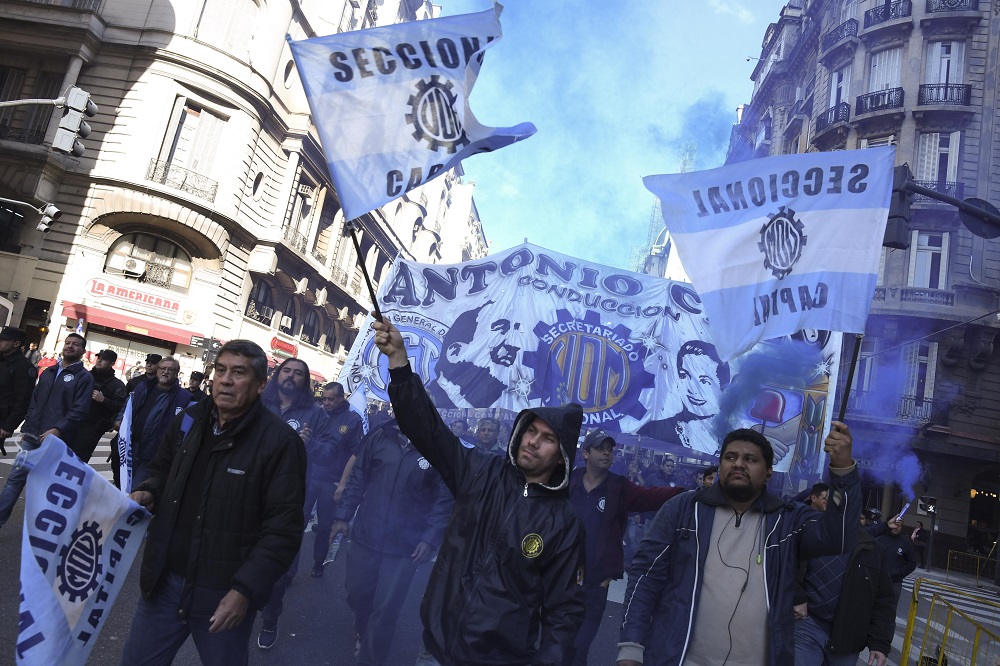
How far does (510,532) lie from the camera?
2.86 m

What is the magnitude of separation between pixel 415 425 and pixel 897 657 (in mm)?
7865

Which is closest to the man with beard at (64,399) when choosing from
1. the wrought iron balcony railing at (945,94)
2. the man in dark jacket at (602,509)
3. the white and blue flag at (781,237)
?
the man in dark jacket at (602,509)

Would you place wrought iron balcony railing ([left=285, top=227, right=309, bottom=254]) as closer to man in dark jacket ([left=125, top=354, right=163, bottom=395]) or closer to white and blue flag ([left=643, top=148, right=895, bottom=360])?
man in dark jacket ([left=125, top=354, right=163, bottom=395])

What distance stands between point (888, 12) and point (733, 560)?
98.4ft

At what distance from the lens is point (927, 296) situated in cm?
2441

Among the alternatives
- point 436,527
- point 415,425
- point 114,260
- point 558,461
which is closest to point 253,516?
point 415,425

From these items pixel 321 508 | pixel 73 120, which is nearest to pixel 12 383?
pixel 321 508

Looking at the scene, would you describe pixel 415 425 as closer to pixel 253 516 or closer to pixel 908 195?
pixel 253 516

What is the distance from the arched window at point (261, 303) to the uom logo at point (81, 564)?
26085 mm

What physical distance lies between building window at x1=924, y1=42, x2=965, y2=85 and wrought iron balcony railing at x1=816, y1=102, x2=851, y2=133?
2.71m

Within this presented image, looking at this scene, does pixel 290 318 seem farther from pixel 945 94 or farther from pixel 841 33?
pixel 945 94

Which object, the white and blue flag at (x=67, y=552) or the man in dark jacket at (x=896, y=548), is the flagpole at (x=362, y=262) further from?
the man in dark jacket at (x=896, y=548)

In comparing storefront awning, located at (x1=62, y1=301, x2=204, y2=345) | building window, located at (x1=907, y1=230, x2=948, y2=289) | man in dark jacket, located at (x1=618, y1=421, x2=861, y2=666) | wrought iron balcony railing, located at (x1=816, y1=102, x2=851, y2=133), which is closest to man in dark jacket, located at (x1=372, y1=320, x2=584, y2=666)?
man in dark jacket, located at (x1=618, y1=421, x2=861, y2=666)

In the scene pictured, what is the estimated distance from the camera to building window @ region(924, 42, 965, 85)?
25.3 m
